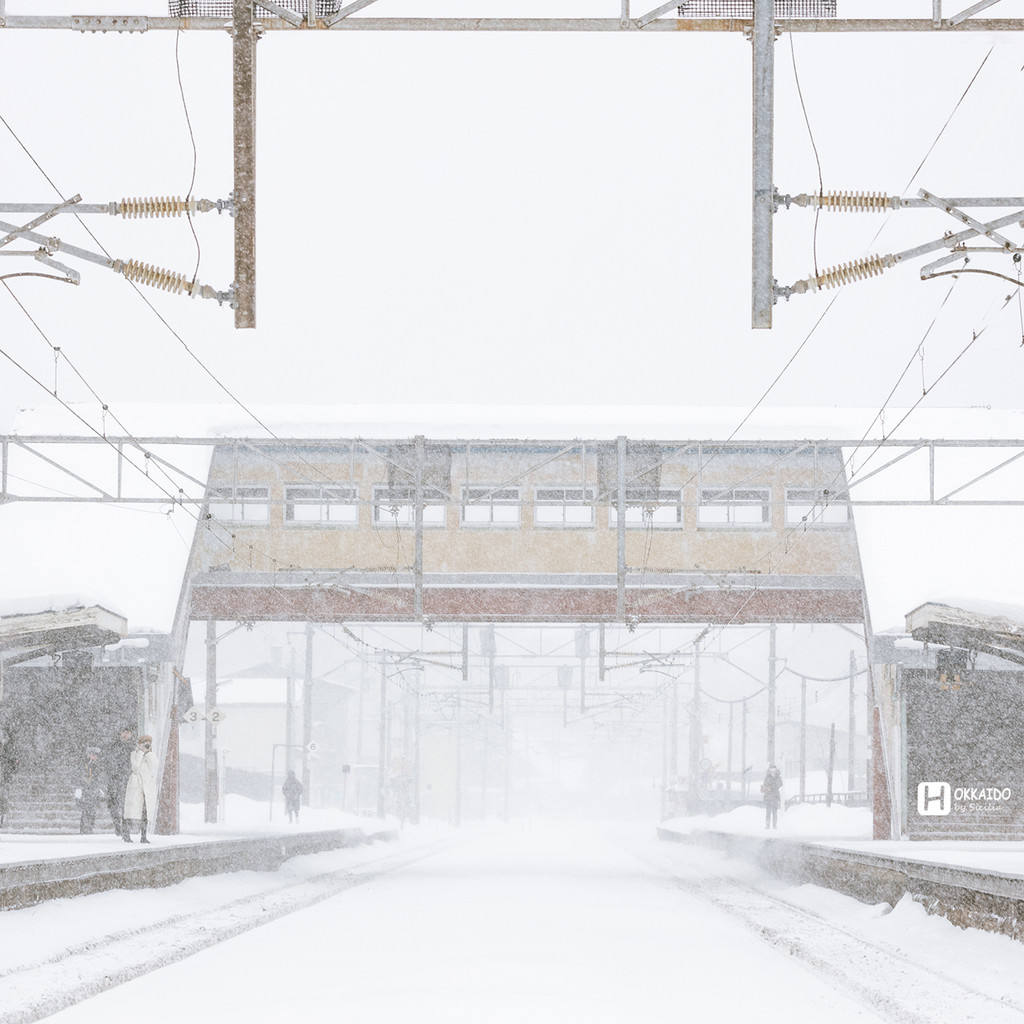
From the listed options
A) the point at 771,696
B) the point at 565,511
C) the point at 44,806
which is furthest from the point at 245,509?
the point at 771,696

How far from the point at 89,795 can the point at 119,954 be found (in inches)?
571

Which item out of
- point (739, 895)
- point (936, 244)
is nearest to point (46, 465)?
point (739, 895)

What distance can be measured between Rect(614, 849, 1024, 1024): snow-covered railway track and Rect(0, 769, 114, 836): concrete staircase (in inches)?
491

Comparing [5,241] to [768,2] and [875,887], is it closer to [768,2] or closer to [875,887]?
[768,2]

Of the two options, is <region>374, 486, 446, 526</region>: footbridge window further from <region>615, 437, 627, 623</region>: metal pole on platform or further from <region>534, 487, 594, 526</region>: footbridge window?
<region>615, 437, 627, 623</region>: metal pole on platform

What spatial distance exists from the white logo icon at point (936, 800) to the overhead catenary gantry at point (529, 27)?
68.7 feet

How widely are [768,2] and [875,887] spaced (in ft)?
39.3

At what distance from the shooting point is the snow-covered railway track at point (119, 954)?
9.21 m

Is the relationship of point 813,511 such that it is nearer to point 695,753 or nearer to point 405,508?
point 405,508

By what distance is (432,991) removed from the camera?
8.98 metres

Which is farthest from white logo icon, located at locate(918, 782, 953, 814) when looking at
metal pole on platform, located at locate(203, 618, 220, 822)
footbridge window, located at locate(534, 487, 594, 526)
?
metal pole on platform, located at locate(203, 618, 220, 822)

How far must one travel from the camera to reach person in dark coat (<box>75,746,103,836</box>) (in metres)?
25.5

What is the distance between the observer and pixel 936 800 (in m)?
28.4

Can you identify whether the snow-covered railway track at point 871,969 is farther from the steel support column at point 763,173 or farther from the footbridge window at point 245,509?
the footbridge window at point 245,509
